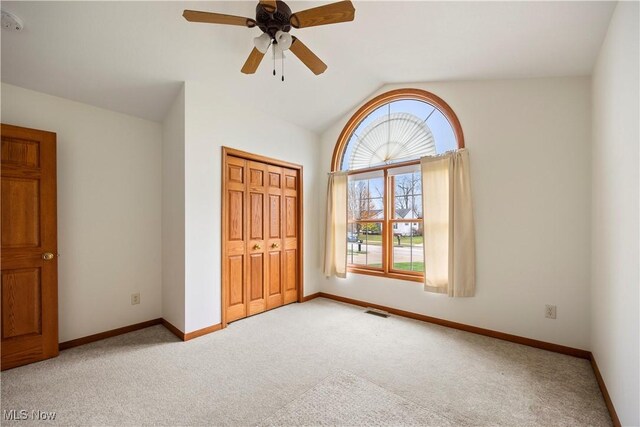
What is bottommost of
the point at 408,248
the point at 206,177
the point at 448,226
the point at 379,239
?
the point at 408,248

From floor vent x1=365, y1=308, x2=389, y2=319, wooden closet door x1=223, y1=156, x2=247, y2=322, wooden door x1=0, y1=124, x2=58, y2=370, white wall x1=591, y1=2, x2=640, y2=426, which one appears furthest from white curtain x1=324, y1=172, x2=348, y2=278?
wooden door x1=0, y1=124, x2=58, y2=370

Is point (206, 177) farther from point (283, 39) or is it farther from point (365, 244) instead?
point (365, 244)

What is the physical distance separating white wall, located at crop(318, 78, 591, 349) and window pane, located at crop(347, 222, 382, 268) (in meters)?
1.04

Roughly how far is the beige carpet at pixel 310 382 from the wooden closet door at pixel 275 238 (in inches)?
34.4

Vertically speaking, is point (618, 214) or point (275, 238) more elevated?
point (618, 214)

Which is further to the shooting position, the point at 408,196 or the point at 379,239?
the point at 379,239

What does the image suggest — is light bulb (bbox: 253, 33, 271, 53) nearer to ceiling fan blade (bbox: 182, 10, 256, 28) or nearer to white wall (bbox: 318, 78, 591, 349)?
ceiling fan blade (bbox: 182, 10, 256, 28)

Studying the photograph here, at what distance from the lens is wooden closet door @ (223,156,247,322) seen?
331 centimetres

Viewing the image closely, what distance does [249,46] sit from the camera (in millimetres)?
2672

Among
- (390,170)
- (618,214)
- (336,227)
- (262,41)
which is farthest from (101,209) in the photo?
(618,214)

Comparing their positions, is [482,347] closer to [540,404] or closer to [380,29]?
[540,404]

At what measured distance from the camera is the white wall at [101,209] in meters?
2.74
